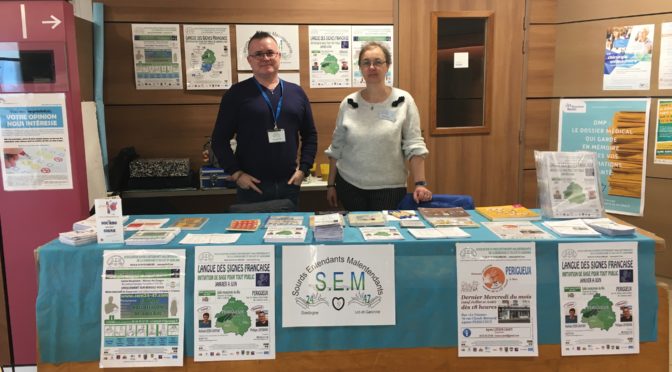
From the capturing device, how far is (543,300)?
65.9 inches

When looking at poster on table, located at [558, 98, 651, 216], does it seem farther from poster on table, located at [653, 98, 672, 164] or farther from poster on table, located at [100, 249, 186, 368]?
poster on table, located at [100, 249, 186, 368]

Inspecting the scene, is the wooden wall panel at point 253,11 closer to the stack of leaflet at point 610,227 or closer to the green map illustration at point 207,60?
the green map illustration at point 207,60

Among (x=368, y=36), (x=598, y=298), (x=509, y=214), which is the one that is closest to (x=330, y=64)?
(x=368, y=36)

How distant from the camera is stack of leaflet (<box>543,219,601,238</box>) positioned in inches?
67.7

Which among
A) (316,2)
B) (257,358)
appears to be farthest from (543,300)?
(316,2)

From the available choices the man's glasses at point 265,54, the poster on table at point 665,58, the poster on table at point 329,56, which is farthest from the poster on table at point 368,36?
the poster on table at point 665,58

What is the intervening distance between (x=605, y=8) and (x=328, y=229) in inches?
125

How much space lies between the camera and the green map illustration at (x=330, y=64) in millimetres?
3732

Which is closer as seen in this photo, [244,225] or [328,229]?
[328,229]

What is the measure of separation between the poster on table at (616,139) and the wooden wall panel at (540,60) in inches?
8.1

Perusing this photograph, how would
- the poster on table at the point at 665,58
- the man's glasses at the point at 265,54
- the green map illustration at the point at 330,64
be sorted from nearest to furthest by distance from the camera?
the man's glasses at the point at 265,54 → the poster on table at the point at 665,58 → the green map illustration at the point at 330,64

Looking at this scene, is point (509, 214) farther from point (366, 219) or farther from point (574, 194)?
point (366, 219)

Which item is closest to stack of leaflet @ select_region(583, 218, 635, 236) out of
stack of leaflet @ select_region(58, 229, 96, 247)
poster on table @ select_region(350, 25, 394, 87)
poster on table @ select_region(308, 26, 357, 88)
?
stack of leaflet @ select_region(58, 229, 96, 247)

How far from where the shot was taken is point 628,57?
358 cm
